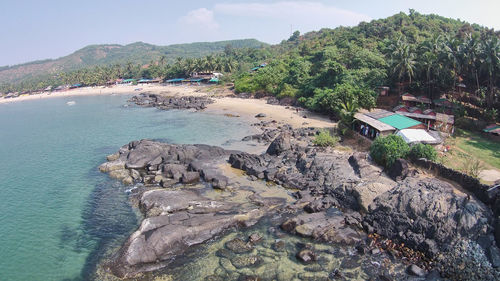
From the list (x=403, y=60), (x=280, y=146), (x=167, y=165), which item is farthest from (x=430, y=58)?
(x=167, y=165)

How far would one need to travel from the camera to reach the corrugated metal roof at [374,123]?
31281mm

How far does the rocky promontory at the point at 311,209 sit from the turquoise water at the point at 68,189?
244 centimetres

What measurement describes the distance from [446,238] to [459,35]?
2343 inches

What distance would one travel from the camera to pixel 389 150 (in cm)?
2583

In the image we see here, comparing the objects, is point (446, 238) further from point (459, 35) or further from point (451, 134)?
point (459, 35)

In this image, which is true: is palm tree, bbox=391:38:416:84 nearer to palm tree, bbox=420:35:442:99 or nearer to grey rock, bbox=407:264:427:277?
palm tree, bbox=420:35:442:99

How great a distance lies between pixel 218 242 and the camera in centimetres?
1889

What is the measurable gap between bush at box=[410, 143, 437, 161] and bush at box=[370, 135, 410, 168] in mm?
449

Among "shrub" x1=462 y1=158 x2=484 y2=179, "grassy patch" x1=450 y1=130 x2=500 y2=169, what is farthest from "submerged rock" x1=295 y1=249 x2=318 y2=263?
"grassy patch" x1=450 y1=130 x2=500 y2=169

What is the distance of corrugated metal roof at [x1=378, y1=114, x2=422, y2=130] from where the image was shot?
31.6m

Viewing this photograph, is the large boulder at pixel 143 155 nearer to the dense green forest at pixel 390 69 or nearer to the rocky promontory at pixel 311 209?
the rocky promontory at pixel 311 209

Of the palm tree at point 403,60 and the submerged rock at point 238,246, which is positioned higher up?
the palm tree at point 403,60

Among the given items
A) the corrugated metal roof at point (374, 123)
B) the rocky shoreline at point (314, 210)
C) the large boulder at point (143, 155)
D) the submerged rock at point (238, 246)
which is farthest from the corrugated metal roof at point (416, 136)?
the large boulder at point (143, 155)

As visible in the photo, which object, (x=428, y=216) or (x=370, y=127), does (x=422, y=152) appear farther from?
(x=370, y=127)
